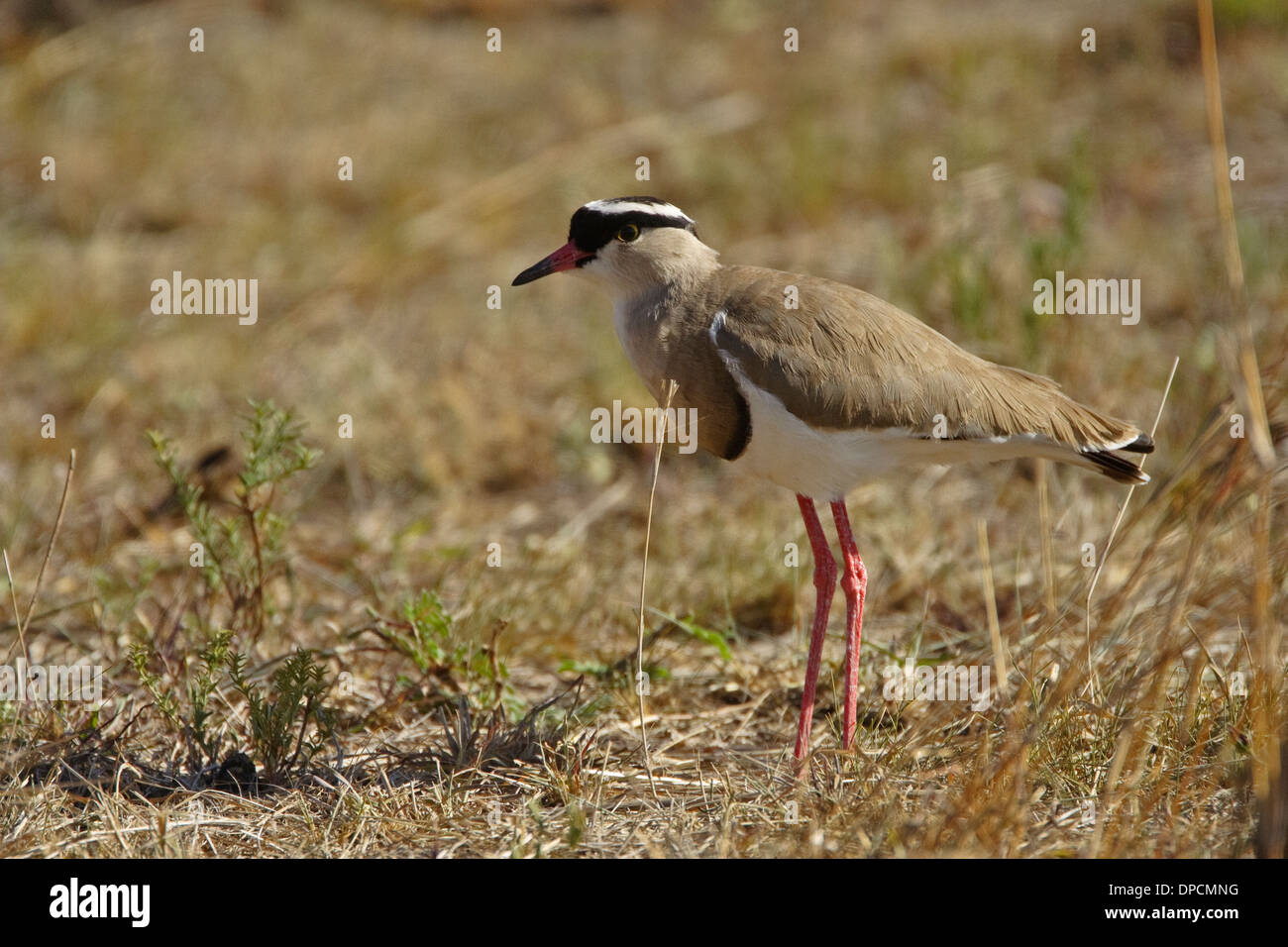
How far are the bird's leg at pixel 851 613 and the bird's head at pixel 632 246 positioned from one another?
838 millimetres

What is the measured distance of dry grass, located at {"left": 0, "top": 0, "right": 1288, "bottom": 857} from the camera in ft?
10.3

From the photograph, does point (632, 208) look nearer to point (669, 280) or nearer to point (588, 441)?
point (669, 280)

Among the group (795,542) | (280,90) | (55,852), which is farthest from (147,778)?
(280,90)

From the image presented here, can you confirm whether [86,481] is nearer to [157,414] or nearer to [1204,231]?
[157,414]

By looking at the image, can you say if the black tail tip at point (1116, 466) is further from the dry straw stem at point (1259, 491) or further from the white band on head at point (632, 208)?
the white band on head at point (632, 208)

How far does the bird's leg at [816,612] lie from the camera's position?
11.5 ft

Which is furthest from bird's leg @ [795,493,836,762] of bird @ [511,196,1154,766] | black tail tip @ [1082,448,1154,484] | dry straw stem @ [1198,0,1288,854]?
dry straw stem @ [1198,0,1288,854]

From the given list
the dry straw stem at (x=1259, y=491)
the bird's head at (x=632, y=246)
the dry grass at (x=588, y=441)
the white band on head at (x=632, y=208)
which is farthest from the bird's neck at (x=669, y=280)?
the dry straw stem at (x=1259, y=491)

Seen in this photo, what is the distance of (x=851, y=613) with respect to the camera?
373 centimetres

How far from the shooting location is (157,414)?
614 cm

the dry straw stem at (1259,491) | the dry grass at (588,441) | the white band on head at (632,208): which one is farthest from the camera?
the white band on head at (632,208)

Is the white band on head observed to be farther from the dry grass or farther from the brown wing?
the dry grass

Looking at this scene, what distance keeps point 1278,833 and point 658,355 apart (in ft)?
6.32

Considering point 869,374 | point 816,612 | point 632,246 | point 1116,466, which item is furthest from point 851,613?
point 632,246
